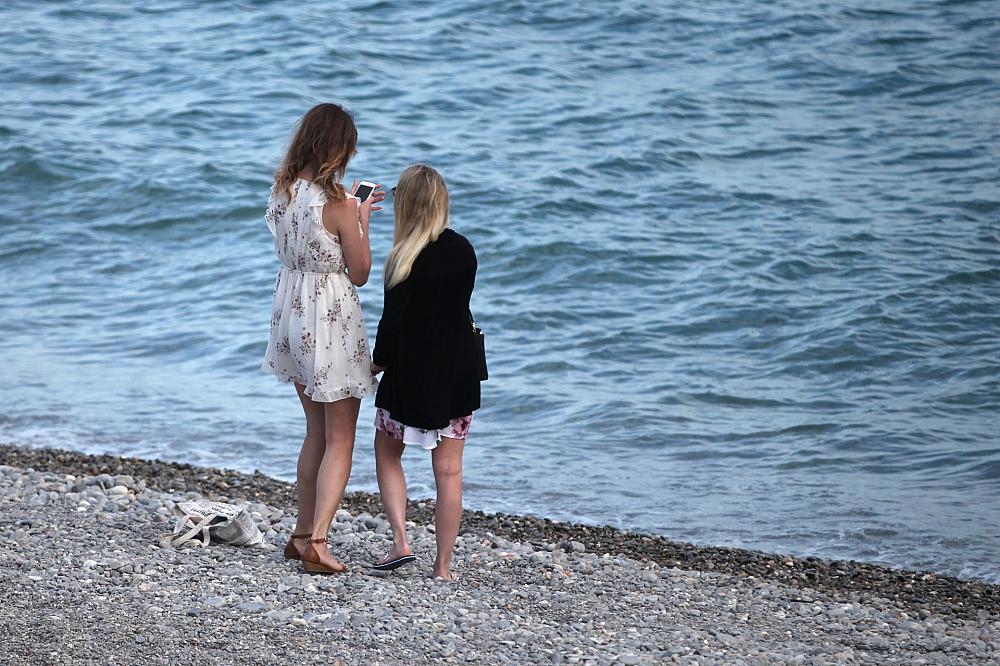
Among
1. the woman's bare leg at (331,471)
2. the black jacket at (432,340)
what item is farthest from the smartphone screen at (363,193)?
the woman's bare leg at (331,471)

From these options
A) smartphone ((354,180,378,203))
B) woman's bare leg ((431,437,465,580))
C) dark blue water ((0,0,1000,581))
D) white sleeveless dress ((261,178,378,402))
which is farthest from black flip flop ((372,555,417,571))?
→ dark blue water ((0,0,1000,581))

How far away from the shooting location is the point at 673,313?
37.6 ft

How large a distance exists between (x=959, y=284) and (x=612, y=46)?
9154mm

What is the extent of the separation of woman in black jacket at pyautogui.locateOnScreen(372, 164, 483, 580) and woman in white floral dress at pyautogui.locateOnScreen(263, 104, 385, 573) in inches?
5.2

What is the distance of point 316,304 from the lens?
489cm

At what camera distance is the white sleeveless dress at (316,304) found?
15.9 ft

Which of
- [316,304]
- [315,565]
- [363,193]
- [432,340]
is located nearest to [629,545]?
[315,565]

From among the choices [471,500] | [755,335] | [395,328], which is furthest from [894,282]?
[395,328]

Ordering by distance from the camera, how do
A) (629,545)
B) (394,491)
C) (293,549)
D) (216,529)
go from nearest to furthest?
(394,491) < (293,549) < (216,529) < (629,545)

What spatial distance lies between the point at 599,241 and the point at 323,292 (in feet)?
27.9

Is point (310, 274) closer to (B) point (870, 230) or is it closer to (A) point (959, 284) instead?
(A) point (959, 284)

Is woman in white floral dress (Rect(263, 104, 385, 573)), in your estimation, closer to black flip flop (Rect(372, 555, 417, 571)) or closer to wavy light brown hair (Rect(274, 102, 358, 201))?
wavy light brown hair (Rect(274, 102, 358, 201))

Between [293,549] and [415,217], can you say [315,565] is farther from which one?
[415,217]

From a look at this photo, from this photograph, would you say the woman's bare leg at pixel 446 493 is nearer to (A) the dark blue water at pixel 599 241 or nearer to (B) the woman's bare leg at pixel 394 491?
(B) the woman's bare leg at pixel 394 491
